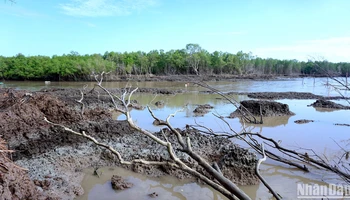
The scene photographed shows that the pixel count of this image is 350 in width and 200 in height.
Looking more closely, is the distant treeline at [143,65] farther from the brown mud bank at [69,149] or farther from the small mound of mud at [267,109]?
the brown mud bank at [69,149]

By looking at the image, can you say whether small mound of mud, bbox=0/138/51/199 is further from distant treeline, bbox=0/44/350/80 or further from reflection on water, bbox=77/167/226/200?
distant treeline, bbox=0/44/350/80

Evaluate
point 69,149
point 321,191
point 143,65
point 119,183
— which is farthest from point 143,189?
point 143,65

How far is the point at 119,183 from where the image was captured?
14.4 ft

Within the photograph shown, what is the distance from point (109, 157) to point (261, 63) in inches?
2832

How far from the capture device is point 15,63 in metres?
Result: 55.5

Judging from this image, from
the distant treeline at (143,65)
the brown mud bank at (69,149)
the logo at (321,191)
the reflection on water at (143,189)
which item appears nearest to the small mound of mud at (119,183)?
the reflection on water at (143,189)

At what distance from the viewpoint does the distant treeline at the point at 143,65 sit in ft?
174

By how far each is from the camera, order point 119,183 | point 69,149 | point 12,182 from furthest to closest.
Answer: point 69,149 < point 119,183 < point 12,182

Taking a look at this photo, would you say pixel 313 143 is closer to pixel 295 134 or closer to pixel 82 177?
pixel 295 134

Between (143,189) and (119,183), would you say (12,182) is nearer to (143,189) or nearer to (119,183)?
(119,183)

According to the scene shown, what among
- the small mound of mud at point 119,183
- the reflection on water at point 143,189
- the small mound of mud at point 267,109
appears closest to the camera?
the reflection on water at point 143,189

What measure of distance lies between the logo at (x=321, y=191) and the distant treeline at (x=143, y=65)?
46195 millimetres

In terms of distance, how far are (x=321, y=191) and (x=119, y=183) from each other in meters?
3.38

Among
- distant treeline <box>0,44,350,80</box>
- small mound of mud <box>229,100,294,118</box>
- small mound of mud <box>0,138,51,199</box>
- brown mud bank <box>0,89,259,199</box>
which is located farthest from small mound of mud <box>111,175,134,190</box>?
distant treeline <box>0,44,350,80</box>
